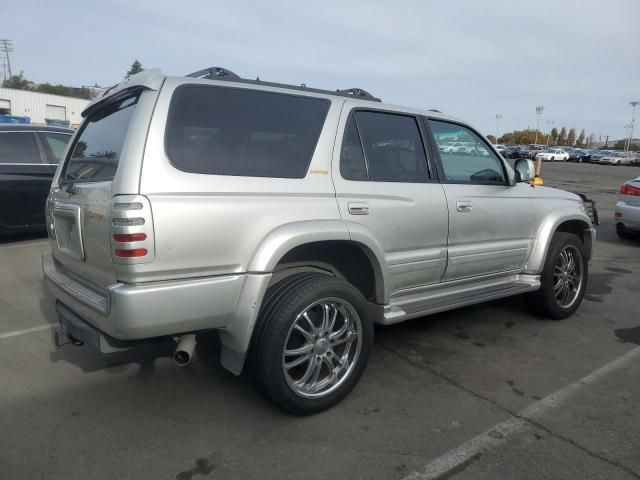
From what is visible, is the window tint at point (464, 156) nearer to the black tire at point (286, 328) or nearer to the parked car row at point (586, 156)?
the black tire at point (286, 328)

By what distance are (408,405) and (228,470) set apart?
3.93 feet

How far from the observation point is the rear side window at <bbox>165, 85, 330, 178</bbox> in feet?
8.61

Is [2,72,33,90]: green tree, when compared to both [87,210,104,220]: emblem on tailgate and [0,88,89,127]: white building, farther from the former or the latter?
[87,210,104,220]: emblem on tailgate

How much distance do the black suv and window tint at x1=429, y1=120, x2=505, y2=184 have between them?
18.6 feet

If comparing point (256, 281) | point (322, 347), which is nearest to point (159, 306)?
point (256, 281)

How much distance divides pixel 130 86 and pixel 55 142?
5466 mm

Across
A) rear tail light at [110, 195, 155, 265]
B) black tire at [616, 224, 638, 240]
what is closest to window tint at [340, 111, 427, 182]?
rear tail light at [110, 195, 155, 265]

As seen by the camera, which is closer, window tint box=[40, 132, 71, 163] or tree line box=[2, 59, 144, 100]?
window tint box=[40, 132, 71, 163]

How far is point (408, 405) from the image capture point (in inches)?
124

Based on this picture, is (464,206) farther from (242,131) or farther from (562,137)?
(562,137)

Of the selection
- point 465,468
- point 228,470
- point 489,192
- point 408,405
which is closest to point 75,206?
point 228,470

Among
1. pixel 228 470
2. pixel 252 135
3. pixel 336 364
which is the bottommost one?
pixel 228 470

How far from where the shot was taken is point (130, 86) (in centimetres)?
279

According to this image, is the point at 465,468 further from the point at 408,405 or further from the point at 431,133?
the point at 431,133
